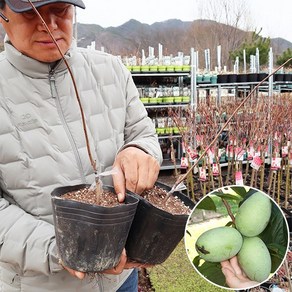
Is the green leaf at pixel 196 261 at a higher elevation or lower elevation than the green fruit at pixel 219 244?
lower

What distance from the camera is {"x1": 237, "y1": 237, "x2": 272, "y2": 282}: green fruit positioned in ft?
2.23

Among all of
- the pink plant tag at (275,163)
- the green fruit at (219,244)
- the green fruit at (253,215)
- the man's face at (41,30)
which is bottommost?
the pink plant tag at (275,163)

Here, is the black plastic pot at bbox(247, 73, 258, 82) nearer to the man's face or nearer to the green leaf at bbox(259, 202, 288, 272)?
the man's face

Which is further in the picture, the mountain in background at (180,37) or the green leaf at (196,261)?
the mountain in background at (180,37)

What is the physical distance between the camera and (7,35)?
3.51 feet

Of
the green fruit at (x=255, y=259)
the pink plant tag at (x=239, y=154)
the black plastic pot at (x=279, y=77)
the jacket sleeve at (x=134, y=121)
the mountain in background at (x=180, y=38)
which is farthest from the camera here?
the mountain in background at (x=180, y=38)

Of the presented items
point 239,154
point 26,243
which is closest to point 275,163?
point 239,154

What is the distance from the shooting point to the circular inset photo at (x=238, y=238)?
2.25ft

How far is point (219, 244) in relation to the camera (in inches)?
27.0

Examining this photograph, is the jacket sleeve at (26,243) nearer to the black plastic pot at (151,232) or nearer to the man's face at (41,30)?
the black plastic pot at (151,232)

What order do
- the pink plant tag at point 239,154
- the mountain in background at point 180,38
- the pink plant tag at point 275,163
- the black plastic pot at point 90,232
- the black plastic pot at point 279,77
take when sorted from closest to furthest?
the black plastic pot at point 90,232, the pink plant tag at point 275,163, the pink plant tag at point 239,154, the black plastic pot at point 279,77, the mountain in background at point 180,38

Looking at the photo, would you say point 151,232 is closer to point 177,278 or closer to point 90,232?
point 90,232

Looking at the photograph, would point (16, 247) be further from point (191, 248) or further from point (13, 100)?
point (191, 248)

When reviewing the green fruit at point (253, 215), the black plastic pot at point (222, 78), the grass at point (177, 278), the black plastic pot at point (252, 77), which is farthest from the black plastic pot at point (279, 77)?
the green fruit at point (253, 215)
